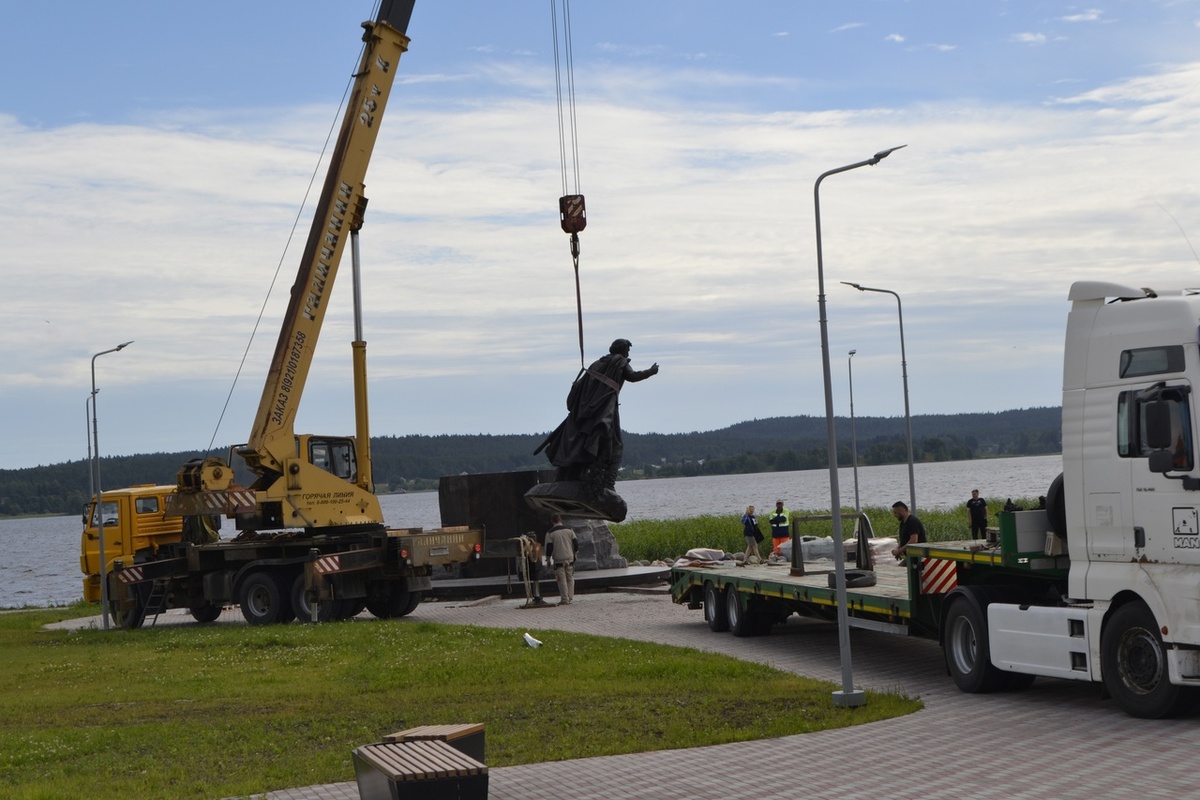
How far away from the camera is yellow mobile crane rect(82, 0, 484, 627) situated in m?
25.5

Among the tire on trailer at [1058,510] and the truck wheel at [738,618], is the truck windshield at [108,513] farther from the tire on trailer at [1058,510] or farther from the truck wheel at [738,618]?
the tire on trailer at [1058,510]

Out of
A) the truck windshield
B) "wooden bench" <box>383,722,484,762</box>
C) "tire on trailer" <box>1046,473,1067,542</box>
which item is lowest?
"wooden bench" <box>383,722,484,762</box>

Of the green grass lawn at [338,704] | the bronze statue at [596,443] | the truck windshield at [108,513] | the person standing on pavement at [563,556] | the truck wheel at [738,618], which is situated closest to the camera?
the green grass lawn at [338,704]

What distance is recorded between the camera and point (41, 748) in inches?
506

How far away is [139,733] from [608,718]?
177 inches

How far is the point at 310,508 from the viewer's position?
2597 cm

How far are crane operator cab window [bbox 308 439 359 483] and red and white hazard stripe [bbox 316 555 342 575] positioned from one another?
181cm

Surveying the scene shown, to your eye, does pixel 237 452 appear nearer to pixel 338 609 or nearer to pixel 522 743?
pixel 338 609

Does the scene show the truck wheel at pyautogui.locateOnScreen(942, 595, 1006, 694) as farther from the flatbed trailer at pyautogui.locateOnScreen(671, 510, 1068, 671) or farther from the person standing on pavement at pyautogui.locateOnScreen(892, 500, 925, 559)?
the person standing on pavement at pyautogui.locateOnScreen(892, 500, 925, 559)

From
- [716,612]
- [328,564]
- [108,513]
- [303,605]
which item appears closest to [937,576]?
[716,612]

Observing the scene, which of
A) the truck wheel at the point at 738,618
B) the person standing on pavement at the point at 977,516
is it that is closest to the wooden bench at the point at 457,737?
the truck wheel at the point at 738,618

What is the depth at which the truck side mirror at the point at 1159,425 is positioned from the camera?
12.2m

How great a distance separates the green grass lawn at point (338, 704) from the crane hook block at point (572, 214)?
514 cm

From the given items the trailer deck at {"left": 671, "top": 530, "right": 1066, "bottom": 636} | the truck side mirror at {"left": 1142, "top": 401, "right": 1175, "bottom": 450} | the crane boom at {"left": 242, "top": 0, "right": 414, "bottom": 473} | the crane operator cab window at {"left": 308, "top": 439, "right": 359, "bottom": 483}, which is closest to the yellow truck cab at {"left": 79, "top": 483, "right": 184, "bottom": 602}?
the crane operator cab window at {"left": 308, "top": 439, "right": 359, "bottom": 483}
